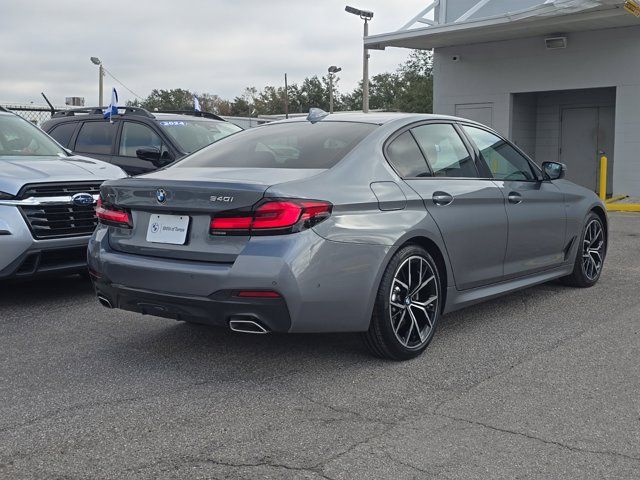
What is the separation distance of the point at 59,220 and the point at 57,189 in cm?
27

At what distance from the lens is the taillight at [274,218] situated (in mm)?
4000

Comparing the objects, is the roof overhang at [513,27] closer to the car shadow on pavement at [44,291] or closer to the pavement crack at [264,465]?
the car shadow on pavement at [44,291]

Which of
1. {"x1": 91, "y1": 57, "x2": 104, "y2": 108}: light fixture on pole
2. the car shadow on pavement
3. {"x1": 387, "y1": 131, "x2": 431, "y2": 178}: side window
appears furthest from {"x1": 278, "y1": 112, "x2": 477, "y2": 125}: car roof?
{"x1": 91, "y1": 57, "x2": 104, "y2": 108}: light fixture on pole

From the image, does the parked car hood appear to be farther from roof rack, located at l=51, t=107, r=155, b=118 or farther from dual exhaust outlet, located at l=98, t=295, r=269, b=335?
dual exhaust outlet, located at l=98, t=295, r=269, b=335

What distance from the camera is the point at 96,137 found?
9.49 meters

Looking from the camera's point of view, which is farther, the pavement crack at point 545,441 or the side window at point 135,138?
the side window at point 135,138

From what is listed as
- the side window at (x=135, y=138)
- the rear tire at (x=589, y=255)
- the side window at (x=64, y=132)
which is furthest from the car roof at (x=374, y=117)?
the side window at (x=64, y=132)

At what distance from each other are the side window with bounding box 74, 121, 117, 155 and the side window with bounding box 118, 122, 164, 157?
0.67 feet

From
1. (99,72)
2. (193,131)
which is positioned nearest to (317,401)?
(193,131)

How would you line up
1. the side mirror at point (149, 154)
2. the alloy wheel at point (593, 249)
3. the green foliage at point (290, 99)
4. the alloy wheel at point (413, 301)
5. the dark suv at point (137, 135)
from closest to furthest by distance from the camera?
the alloy wheel at point (413, 301) < the alloy wheel at point (593, 249) < the side mirror at point (149, 154) < the dark suv at point (137, 135) < the green foliage at point (290, 99)

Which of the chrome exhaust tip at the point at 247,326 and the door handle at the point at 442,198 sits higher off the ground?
the door handle at the point at 442,198

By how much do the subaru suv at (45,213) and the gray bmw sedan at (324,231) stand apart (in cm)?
149

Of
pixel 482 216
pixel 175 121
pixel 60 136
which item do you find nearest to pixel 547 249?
pixel 482 216

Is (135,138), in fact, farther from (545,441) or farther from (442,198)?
(545,441)
